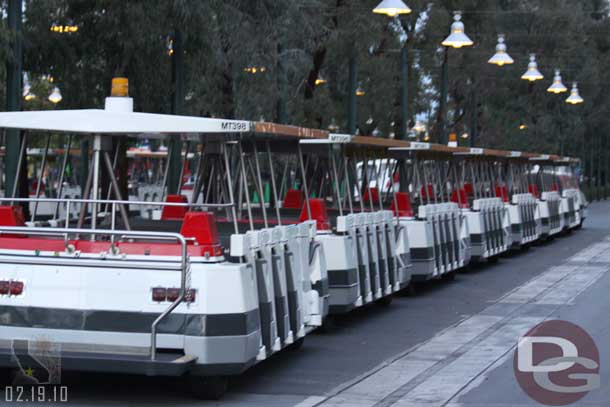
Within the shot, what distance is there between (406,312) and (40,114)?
327 inches

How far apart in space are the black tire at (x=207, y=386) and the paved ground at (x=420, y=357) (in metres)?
0.12

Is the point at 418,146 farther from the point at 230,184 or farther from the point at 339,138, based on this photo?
the point at 230,184

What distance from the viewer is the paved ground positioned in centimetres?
1152

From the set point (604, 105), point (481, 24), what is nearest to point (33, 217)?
point (481, 24)

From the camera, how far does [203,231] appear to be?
36.2 feet

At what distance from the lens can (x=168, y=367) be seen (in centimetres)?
1039

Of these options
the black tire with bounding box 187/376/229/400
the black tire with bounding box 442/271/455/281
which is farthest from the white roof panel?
the black tire with bounding box 442/271/455/281

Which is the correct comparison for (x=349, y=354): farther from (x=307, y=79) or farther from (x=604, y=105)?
(x=604, y=105)

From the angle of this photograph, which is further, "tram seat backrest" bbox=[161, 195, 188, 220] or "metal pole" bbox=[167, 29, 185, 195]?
"metal pole" bbox=[167, 29, 185, 195]

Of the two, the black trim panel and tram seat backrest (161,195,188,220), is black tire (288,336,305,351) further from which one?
the black trim panel

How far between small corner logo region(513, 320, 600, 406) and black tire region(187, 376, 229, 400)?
2727 millimetres

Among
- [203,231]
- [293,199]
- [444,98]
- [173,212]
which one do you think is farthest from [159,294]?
[444,98]

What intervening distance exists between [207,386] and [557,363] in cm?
391

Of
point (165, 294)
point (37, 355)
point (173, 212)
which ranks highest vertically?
point (173, 212)
